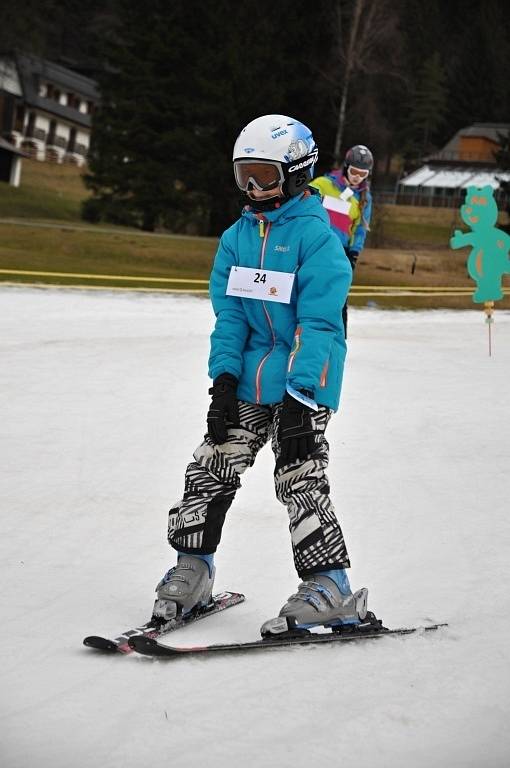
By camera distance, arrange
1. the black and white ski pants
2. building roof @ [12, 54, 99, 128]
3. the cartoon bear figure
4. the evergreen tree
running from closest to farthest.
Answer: the black and white ski pants < the cartoon bear figure < building roof @ [12, 54, 99, 128] < the evergreen tree

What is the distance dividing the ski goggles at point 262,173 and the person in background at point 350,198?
22.0 ft

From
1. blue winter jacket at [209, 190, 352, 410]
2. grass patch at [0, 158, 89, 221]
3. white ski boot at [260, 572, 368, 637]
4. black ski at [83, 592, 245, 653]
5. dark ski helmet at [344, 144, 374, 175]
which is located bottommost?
black ski at [83, 592, 245, 653]

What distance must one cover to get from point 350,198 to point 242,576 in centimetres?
660

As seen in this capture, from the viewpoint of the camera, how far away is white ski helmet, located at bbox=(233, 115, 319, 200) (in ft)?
13.2

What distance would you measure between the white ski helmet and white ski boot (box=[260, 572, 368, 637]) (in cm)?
139

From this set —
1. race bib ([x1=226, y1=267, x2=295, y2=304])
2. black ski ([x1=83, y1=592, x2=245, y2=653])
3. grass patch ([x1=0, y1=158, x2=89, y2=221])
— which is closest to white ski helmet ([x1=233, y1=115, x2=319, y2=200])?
race bib ([x1=226, y1=267, x2=295, y2=304])

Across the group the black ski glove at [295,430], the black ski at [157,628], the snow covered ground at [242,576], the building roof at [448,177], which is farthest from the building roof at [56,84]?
the black ski glove at [295,430]

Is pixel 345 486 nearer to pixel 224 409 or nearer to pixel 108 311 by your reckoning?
pixel 224 409

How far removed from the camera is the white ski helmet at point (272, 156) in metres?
4.02

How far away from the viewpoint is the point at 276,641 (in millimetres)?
→ 3924

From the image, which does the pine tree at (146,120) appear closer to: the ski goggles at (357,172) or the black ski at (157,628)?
the ski goggles at (357,172)

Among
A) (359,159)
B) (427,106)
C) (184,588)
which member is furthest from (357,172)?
(427,106)

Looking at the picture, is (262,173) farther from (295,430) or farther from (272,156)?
(295,430)

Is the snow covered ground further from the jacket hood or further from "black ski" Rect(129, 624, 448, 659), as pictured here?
the jacket hood
